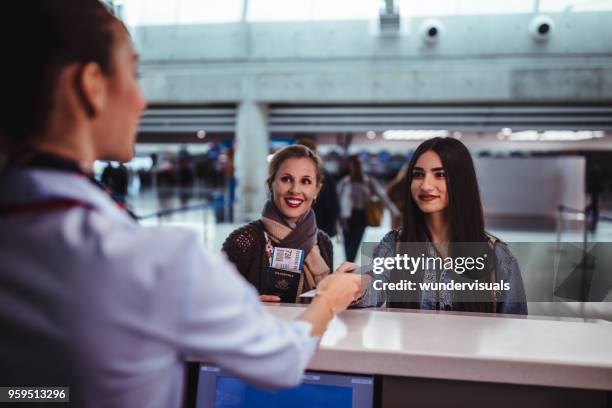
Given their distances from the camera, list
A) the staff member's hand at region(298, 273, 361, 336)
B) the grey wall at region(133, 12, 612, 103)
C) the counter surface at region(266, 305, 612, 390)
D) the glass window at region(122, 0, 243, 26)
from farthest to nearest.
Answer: the glass window at region(122, 0, 243, 26) → the grey wall at region(133, 12, 612, 103) → the counter surface at region(266, 305, 612, 390) → the staff member's hand at region(298, 273, 361, 336)

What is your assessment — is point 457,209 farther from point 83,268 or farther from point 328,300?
point 83,268

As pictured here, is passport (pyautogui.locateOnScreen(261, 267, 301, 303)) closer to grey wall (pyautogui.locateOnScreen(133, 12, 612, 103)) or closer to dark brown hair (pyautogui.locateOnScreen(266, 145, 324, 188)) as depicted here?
dark brown hair (pyautogui.locateOnScreen(266, 145, 324, 188))

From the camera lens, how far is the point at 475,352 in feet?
3.82

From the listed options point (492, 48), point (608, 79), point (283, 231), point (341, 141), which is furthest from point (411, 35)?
point (283, 231)

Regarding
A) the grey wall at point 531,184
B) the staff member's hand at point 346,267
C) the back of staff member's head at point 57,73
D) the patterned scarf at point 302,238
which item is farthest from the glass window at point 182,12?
the back of staff member's head at point 57,73

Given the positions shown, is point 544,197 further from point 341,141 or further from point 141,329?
point 141,329

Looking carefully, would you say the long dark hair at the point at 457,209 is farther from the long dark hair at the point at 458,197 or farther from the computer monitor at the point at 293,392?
the computer monitor at the point at 293,392

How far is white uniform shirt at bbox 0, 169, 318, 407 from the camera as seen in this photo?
0.68m

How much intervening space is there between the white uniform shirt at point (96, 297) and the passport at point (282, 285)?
5.42ft

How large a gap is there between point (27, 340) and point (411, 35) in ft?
45.2

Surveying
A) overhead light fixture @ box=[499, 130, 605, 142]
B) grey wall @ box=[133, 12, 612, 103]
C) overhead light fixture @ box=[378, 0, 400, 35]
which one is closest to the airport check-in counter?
overhead light fixture @ box=[378, 0, 400, 35]

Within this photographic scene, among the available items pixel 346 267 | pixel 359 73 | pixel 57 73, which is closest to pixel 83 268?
pixel 57 73

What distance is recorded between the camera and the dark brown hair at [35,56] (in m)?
0.74

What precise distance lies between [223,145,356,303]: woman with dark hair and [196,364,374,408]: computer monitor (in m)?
1.19
